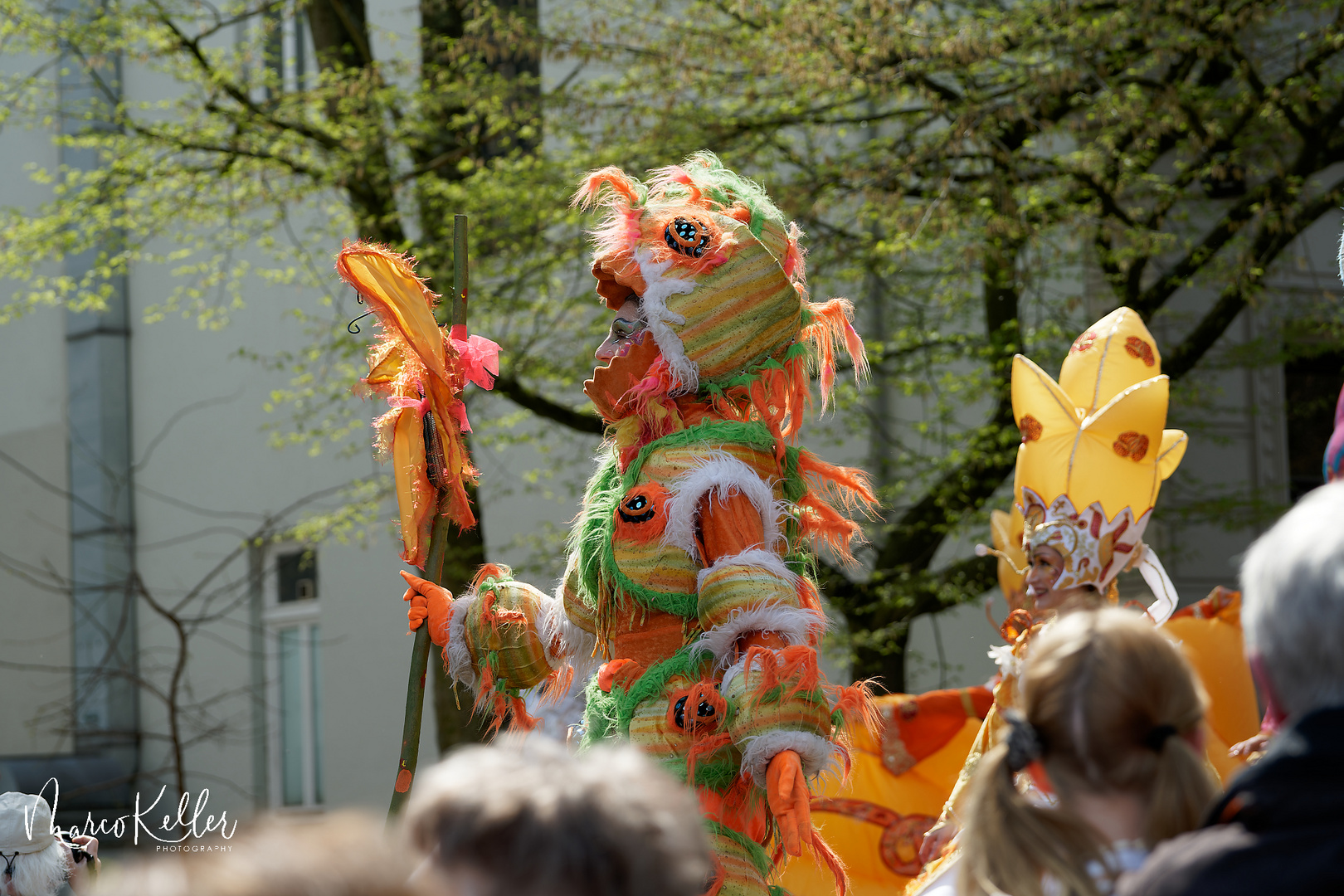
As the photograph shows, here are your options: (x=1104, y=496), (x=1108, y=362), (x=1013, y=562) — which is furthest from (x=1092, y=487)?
(x=1013, y=562)

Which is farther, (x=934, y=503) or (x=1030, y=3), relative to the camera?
(x=934, y=503)

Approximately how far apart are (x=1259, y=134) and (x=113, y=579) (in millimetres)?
10166

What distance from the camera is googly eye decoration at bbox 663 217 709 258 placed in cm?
328

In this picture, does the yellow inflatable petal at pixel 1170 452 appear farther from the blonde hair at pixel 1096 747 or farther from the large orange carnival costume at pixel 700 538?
the blonde hair at pixel 1096 747

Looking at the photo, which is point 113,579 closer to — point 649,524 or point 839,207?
point 839,207

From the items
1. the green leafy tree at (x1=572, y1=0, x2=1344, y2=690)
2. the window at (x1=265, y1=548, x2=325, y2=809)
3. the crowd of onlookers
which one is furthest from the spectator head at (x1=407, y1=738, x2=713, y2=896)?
the window at (x1=265, y1=548, x2=325, y2=809)

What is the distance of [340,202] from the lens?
8.58 metres

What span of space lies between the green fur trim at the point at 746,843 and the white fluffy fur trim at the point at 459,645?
2.49ft

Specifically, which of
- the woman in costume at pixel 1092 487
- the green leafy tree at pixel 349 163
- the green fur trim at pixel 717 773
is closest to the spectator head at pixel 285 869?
the green fur trim at pixel 717 773

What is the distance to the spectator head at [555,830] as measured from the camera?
1254 millimetres

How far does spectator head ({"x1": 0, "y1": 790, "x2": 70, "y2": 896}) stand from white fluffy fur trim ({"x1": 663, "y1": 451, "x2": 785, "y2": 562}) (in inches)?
62.8

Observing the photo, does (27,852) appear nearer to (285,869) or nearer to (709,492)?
(709,492)

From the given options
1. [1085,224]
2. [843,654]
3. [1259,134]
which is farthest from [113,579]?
[1259,134]
